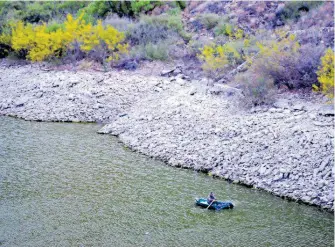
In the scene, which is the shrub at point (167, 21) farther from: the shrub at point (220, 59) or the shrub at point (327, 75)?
the shrub at point (327, 75)

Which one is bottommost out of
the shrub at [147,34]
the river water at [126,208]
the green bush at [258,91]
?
the river water at [126,208]

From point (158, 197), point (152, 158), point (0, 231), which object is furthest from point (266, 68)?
point (0, 231)

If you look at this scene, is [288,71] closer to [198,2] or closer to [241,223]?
[241,223]

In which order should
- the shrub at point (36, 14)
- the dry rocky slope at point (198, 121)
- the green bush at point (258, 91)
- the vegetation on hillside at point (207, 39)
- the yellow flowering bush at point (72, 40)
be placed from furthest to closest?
the shrub at point (36, 14)
the yellow flowering bush at point (72, 40)
the vegetation on hillside at point (207, 39)
the green bush at point (258, 91)
the dry rocky slope at point (198, 121)

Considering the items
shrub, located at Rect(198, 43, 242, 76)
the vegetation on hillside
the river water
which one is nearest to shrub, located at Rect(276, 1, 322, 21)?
the vegetation on hillside

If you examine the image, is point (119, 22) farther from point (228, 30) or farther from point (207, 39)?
point (228, 30)

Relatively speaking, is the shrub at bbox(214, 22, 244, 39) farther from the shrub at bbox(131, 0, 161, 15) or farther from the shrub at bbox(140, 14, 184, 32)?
the shrub at bbox(131, 0, 161, 15)

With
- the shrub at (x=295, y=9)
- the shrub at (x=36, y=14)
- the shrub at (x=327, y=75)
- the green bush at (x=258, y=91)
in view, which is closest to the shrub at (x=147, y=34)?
the shrub at (x=295, y=9)

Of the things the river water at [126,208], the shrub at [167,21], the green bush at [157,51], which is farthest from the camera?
the shrub at [167,21]
